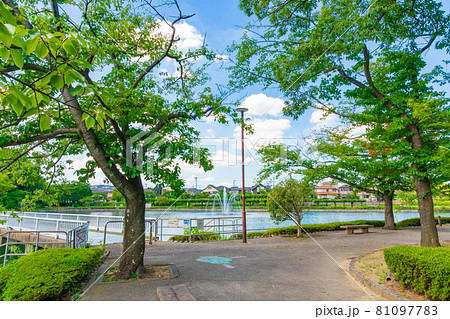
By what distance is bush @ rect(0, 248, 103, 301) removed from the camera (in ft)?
10.3

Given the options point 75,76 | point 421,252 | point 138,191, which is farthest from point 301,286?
point 75,76

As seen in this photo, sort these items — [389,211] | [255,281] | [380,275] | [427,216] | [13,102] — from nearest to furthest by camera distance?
1. [13,102]
2. [255,281]
3. [380,275]
4. [427,216]
5. [389,211]

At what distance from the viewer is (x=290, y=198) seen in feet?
37.0

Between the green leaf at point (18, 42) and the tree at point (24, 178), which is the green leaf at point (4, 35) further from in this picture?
the tree at point (24, 178)

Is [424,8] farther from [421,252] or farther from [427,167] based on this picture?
[421,252]

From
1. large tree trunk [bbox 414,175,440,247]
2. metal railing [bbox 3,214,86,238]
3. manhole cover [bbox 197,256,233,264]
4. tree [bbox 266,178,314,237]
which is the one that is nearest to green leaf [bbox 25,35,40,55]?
manhole cover [bbox 197,256,233,264]

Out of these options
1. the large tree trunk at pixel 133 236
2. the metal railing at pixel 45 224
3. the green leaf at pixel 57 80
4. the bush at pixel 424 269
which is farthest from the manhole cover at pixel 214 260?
the green leaf at pixel 57 80

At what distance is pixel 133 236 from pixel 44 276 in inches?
56.8

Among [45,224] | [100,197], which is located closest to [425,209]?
[45,224]

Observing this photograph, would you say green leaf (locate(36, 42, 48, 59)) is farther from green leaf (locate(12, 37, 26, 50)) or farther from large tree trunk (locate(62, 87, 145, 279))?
large tree trunk (locate(62, 87, 145, 279))

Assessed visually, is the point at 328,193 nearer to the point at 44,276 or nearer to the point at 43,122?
the point at 44,276

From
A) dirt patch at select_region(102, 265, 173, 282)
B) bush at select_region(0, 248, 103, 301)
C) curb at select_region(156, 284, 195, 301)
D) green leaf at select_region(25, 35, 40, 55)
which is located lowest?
dirt patch at select_region(102, 265, 173, 282)

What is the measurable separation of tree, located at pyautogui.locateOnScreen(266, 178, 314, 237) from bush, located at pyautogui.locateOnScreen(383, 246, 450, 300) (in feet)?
23.0

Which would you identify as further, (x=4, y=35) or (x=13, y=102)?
(x=13, y=102)
